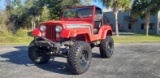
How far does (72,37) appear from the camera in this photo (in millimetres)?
7488

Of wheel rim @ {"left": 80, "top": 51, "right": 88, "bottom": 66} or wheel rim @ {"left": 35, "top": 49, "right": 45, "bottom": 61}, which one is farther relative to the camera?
wheel rim @ {"left": 35, "top": 49, "right": 45, "bottom": 61}

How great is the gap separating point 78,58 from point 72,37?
0.82 meters

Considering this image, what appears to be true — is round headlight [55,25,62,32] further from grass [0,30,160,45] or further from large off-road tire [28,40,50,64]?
grass [0,30,160,45]

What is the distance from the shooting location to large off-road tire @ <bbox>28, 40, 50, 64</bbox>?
8.24 m

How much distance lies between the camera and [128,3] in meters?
28.4

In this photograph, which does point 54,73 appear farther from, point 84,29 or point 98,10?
point 98,10

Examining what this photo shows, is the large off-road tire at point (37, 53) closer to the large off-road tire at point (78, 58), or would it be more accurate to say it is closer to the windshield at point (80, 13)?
the large off-road tire at point (78, 58)

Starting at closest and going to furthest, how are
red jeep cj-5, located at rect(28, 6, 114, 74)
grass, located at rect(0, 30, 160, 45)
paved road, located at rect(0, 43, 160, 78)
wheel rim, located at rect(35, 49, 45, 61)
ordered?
1. paved road, located at rect(0, 43, 160, 78)
2. red jeep cj-5, located at rect(28, 6, 114, 74)
3. wheel rim, located at rect(35, 49, 45, 61)
4. grass, located at rect(0, 30, 160, 45)

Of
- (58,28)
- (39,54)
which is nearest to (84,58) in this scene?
(58,28)

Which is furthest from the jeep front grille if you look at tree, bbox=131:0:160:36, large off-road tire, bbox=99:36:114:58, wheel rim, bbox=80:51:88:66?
tree, bbox=131:0:160:36

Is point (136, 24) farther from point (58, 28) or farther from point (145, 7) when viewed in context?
point (58, 28)

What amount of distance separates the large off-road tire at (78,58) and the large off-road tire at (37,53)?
4.72ft

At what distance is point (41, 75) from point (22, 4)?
48.7 metres

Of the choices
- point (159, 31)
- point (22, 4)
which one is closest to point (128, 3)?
point (159, 31)
